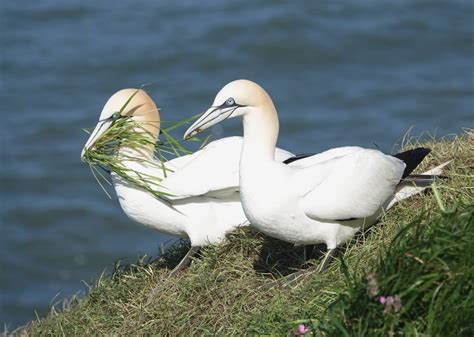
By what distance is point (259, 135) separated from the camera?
21.9 feet

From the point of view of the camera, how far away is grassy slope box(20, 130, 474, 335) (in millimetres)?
6059

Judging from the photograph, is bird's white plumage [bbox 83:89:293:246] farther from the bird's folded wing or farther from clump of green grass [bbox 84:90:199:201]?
the bird's folded wing

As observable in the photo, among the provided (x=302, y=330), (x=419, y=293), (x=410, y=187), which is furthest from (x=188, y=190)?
(x=419, y=293)

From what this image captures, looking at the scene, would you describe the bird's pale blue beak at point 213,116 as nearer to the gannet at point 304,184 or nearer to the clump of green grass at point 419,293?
the gannet at point 304,184

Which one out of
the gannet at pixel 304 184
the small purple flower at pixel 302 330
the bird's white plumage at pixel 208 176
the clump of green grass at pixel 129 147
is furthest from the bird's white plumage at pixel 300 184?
the small purple flower at pixel 302 330

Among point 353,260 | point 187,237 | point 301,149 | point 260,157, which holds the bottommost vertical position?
point 301,149

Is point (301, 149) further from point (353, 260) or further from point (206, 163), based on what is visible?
point (353, 260)

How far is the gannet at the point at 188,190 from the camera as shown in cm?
739

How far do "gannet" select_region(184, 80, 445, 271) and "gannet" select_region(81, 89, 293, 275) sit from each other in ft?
2.11

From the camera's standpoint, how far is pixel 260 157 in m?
6.62

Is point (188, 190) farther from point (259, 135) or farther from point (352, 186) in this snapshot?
point (352, 186)

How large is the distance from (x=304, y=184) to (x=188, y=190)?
1.08m

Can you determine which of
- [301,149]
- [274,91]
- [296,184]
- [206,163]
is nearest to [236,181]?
[206,163]

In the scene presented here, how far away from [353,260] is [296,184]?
0.60 metres
